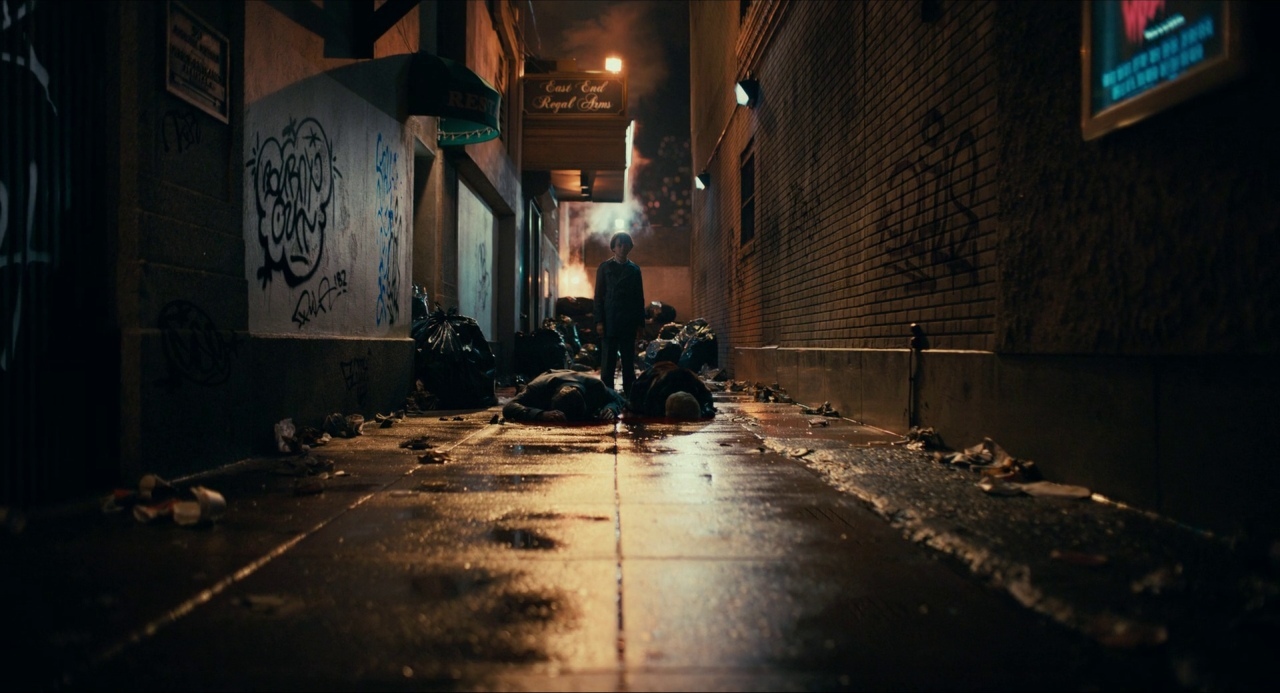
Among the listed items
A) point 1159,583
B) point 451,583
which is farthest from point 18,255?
point 1159,583

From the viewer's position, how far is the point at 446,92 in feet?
25.4

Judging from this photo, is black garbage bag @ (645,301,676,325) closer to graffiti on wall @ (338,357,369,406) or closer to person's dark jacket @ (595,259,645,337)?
person's dark jacket @ (595,259,645,337)

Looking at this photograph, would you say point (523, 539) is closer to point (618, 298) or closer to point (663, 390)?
point (663, 390)

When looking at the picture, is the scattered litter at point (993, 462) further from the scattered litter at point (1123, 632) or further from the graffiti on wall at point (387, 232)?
the graffiti on wall at point (387, 232)

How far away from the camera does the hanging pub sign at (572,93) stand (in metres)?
16.7

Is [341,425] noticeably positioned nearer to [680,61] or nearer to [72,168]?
[72,168]

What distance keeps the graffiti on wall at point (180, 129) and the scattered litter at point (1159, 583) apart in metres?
4.43

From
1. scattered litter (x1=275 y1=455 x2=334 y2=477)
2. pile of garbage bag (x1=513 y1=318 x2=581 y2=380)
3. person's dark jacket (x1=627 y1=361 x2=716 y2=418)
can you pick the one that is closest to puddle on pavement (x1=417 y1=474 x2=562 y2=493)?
scattered litter (x1=275 y1=455 x2=334 y2=477)

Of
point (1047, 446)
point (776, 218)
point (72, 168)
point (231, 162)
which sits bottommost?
point (1047, 446)

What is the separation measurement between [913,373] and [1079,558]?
2992 mm

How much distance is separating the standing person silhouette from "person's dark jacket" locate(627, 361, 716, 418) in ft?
3.47

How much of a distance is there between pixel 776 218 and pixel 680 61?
3005 cm

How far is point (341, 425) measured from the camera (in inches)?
222

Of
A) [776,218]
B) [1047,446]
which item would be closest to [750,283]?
[776,218]
